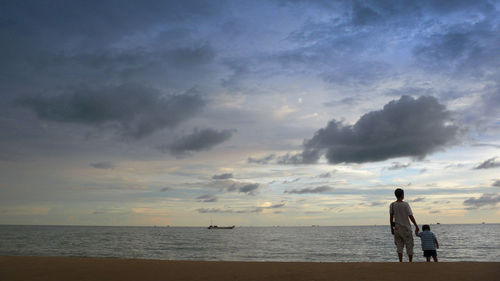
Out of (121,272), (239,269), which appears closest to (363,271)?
(239,269)

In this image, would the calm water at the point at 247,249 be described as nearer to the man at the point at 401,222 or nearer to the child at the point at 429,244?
the child at the point at 429,244

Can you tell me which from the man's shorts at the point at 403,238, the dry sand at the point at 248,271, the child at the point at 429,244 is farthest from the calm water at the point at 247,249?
the dry sand at the point at 248,271

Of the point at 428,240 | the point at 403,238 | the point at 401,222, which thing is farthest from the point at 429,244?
the point at 401,222

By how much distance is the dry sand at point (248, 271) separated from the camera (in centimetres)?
773

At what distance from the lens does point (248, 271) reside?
28.8 feet

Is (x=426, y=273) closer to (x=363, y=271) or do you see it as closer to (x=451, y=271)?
(x=451, y=271)

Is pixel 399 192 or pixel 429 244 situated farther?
pixel 429 244

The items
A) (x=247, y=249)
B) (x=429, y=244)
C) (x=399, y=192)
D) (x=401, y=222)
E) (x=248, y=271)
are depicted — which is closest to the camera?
(x=248, y=271)

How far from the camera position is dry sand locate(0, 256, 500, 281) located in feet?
25.4

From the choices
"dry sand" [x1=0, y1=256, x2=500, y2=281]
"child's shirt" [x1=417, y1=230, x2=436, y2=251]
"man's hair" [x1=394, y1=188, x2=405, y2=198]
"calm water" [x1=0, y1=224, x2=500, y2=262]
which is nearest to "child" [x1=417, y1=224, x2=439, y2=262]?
"child's shirt" [x1=417, y1=230, x2=436, y2=251]

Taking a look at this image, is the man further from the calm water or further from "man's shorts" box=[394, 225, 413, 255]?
the calm water

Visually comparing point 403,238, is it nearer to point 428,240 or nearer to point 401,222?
point 401,222

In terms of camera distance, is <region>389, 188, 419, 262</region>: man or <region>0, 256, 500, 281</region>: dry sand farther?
<region>389, 188, 419, 262</region>: man

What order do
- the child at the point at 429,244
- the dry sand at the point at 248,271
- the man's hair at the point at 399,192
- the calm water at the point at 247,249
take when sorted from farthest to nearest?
the calm water at the point at 247,249 < the child at the point at 429,244 < the man's hair at the point at 399,192 < the dry sand at the point at 248,271
